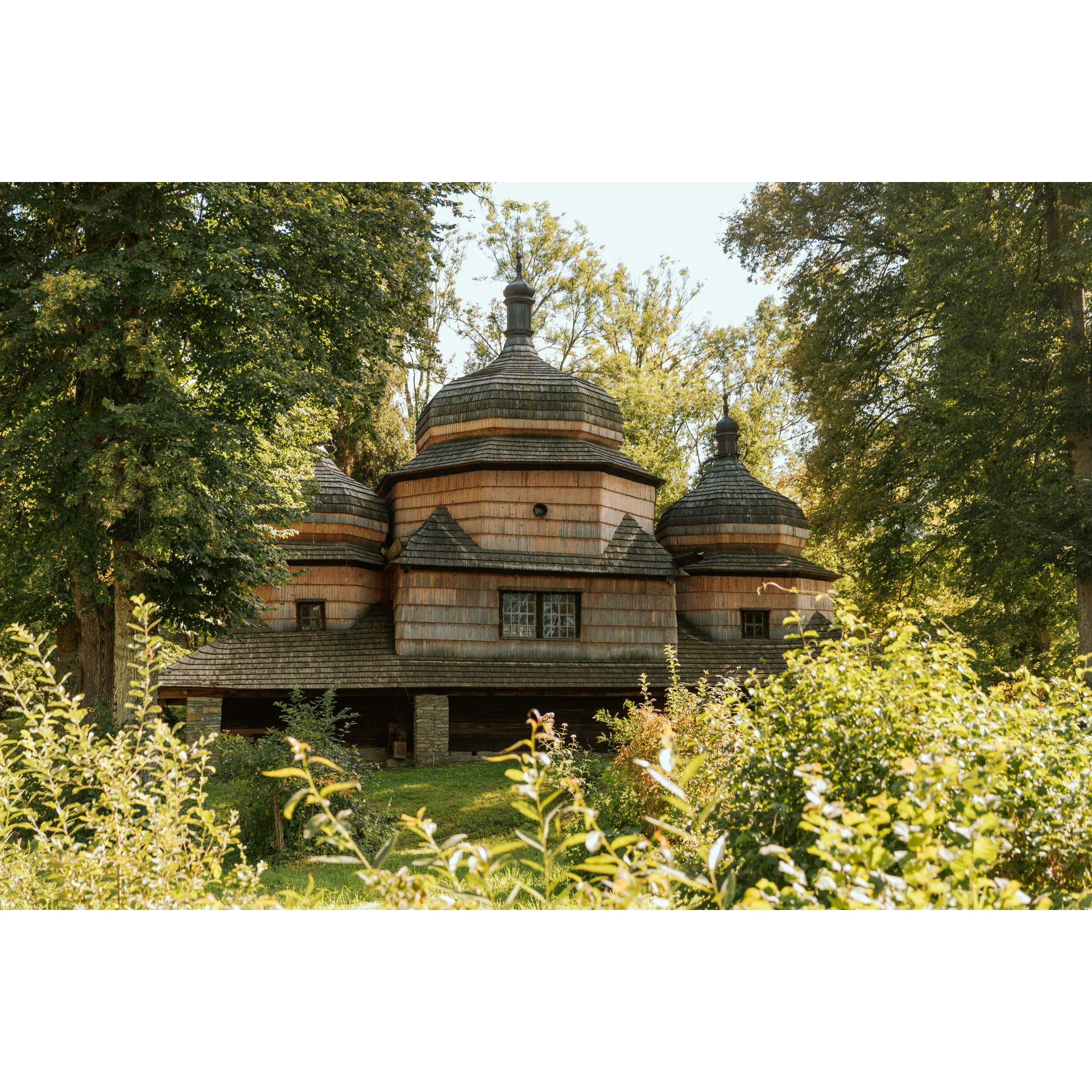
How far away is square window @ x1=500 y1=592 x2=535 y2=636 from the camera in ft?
53.5

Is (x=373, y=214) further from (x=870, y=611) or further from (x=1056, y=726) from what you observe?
(x=870, y=611)

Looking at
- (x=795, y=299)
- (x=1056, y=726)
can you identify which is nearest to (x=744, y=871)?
(x=1056, y=726)

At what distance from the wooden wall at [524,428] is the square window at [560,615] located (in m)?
3.63

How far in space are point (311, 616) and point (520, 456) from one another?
19.2ft

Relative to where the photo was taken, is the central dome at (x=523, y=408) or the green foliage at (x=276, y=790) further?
the central dome at (x=523, y=408)

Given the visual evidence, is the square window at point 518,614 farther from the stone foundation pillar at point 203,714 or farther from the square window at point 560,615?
the stone foundation pillar at point 203,714

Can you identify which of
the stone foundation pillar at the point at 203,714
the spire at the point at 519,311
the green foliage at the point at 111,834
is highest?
the spire at the point at 519,311

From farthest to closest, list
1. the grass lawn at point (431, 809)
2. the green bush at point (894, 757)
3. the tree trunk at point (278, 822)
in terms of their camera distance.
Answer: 1. the tree trunk at point (278, 822)
2. the grass lawn at point (431, 809)
3. the green bush at point (894, 757)

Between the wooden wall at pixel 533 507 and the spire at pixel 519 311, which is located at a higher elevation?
the spire at pixel 519 311

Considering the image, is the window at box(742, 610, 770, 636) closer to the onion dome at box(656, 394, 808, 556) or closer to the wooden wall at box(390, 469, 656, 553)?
the onion dome at box(656, 394, 808, 556)

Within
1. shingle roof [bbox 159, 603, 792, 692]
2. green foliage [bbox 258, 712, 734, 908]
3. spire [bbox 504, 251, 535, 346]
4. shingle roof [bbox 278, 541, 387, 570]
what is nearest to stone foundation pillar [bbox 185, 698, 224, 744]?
shingle roof [bbox 159, 603, 792, 692]

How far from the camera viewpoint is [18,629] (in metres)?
3.85

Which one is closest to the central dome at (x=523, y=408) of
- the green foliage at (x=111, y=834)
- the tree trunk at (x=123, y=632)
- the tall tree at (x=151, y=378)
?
the tall tree at (x=151, y=378)

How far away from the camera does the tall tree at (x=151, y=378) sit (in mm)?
9164
